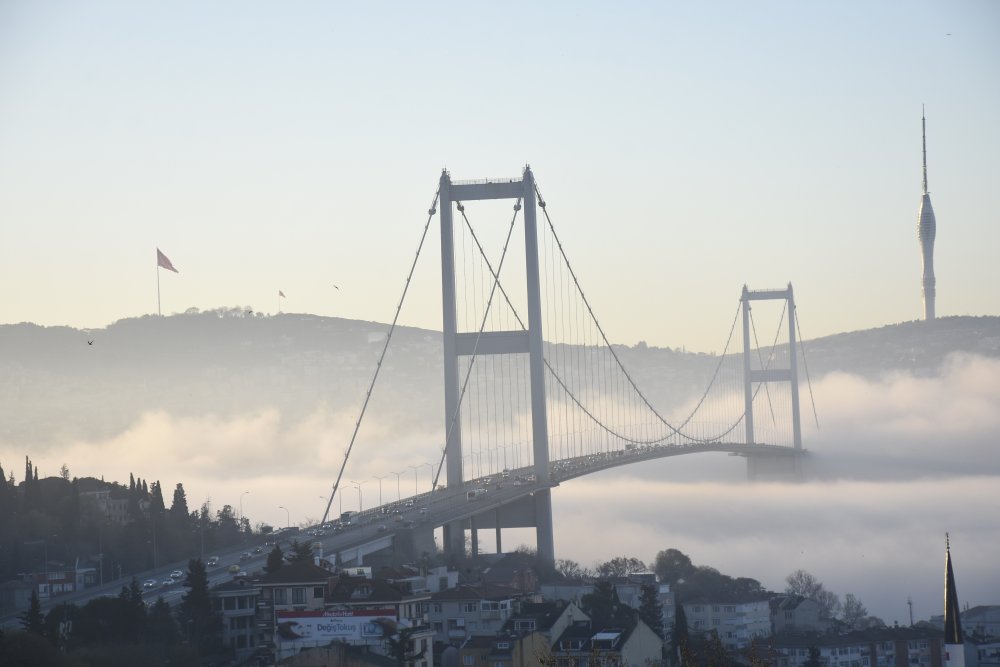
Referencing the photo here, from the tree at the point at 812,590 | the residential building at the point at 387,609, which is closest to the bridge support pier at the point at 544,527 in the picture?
the tree at the point at 812,590

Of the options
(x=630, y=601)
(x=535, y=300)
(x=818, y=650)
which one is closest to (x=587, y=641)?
(x=818, y=650)

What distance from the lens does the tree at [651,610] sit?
61.2m

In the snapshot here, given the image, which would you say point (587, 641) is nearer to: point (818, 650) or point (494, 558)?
point (818, 650)

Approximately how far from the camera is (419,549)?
71.1m

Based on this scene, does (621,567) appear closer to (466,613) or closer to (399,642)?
(466,613)

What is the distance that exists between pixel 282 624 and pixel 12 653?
25.1 ft

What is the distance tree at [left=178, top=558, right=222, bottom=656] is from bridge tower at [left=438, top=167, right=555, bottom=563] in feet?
102

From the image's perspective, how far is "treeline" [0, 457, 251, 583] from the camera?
2960 inches

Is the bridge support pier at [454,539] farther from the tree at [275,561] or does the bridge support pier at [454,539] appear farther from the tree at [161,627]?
the tree at [161,627]

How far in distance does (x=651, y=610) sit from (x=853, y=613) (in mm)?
20896

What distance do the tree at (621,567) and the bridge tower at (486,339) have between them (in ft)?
7.96

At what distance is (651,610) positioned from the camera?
62781 mm

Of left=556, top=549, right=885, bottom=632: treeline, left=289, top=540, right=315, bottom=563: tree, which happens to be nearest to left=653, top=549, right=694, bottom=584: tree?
left=556, top=549, right=885, bottom=632: treeline

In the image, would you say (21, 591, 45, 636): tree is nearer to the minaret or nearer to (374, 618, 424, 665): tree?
(374, 618, 424, 665): tree
